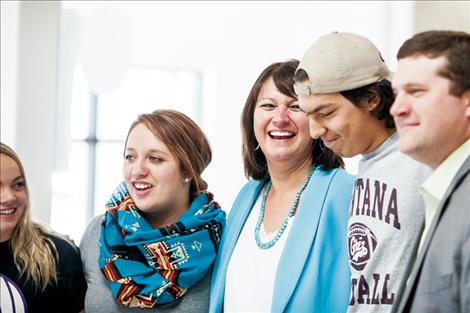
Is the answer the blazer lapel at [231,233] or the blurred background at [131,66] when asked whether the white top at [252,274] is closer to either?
the blazer lapel at [231,233]

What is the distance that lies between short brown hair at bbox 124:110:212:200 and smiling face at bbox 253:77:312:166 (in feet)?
0.78

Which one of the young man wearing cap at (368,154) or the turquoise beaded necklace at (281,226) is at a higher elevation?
the young man wearing cap at (368,154)

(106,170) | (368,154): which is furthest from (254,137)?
(106,170)

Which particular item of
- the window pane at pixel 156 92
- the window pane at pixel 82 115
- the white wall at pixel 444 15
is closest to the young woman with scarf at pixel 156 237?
the white wall at pixel 444 15

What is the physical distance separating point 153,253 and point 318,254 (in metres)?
0.54

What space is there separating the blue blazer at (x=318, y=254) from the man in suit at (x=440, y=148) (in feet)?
1.65

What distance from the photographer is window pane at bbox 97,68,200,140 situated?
211 inches

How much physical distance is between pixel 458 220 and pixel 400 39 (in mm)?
2345

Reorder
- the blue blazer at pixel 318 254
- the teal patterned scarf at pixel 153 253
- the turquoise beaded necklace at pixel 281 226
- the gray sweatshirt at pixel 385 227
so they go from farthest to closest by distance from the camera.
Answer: the teal patterned scarf at pixel 153 253, the turquoise beaded necklace at pixel 281 226, the blue blazer at pixel 318 254, the gray sweatshirt at pixel 385 227

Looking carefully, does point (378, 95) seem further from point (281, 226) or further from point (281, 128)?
point (281, 226)

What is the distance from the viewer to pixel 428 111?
1.25 meters

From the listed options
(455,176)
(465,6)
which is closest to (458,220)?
(455,176)

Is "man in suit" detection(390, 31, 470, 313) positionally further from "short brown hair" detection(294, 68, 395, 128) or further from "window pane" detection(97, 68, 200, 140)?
"window pane" detection(97, 68, 200, 140)

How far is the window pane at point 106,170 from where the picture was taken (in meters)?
5.40
